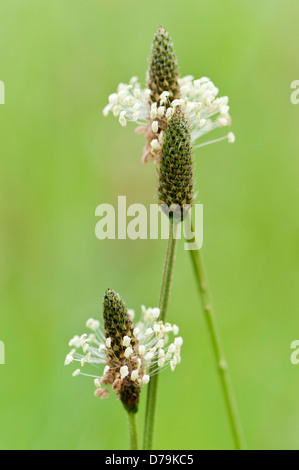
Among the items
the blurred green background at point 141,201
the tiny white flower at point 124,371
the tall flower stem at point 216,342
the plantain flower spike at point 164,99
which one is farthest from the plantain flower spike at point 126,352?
the blurred green background at point 141,201

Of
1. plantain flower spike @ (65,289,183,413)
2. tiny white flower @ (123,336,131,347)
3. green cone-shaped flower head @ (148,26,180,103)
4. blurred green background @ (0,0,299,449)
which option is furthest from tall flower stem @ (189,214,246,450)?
blurred green background @ (0,0,299,449)

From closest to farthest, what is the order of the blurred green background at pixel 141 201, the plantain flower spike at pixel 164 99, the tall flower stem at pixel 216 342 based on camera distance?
the plantain flower spike at pixel 164 99, the tall flower stem at pixel 216 342, the blurred green background at pixel 141 201

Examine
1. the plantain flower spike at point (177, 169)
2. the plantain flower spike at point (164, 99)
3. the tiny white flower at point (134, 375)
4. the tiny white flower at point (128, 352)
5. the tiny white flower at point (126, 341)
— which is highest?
the plantain flower spike at point (164, 99)

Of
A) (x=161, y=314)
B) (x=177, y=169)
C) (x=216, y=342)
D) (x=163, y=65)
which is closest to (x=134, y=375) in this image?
(x=161, y=314)

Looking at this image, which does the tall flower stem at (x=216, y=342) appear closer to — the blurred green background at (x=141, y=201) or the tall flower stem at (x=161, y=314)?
the tall flower stem at (x=161, y=314)

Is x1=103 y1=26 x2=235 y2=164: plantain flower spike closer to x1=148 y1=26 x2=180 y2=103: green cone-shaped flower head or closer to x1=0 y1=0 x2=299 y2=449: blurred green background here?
x1=148 y1=26 x2=180 y2=103: green cone-shaped flower head

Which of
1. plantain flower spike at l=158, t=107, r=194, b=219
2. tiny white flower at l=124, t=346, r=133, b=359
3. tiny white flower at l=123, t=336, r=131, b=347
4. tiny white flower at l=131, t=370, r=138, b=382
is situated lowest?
tiny white flower at l=131, t=370, r=138, b=382
